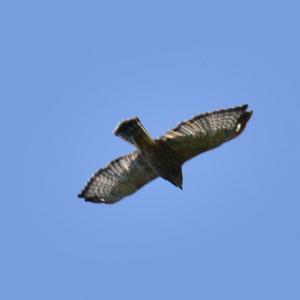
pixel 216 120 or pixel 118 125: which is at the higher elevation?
pixel 118 125

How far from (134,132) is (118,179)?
1.75 meters

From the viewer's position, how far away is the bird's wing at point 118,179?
2366cm

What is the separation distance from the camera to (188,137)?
72.3ft

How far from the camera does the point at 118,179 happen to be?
939 inches

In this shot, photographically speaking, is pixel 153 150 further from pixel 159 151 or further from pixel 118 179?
pixel 118 179

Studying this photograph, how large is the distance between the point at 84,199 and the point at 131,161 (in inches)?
63.4

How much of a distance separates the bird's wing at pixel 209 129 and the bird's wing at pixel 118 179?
1.54 metres

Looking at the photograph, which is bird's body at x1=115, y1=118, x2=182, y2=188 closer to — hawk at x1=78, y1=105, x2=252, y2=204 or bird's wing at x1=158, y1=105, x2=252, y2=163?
hawk at x1=78, y1=105, x2=252, y2=204

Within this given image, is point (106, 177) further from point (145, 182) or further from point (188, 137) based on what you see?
point (188, 137)

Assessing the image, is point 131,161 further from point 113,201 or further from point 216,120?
point 216,120

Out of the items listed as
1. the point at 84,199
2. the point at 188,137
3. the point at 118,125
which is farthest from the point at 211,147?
the point at 84,199

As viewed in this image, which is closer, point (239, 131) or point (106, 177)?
point (239, 131)

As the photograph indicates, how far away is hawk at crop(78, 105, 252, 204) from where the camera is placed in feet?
70.7

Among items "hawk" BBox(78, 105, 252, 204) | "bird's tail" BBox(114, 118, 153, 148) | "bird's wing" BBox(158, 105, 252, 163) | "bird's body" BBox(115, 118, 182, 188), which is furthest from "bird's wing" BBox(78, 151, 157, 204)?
"bird's wing" BBox(158, 105, 252, 163)
